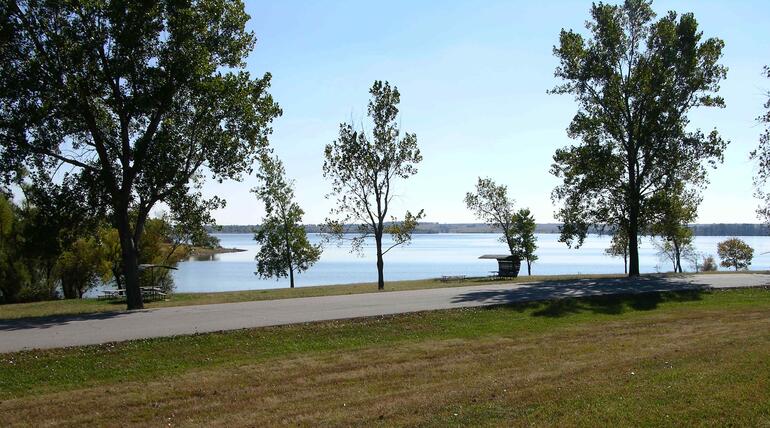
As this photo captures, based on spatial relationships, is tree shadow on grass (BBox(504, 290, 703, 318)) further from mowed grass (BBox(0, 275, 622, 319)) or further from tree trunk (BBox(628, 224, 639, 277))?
tree trunk (BBox(628, 224, 639, 277))

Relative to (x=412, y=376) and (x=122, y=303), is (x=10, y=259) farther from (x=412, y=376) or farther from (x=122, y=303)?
(x=412, y=376)

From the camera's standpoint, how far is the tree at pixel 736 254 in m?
66.2

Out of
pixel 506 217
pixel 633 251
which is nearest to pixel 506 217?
pixel 506 217

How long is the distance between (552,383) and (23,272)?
3792 cm

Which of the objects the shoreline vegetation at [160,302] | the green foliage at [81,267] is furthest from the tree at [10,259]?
the shoreline vegetation at [160,302]

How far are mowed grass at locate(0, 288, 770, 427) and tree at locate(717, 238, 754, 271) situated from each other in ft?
197

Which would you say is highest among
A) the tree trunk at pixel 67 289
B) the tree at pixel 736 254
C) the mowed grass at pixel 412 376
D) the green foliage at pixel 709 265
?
the mowed grass at pixel 412 376

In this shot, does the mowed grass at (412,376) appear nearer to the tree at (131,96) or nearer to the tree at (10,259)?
the tree at (131,96)

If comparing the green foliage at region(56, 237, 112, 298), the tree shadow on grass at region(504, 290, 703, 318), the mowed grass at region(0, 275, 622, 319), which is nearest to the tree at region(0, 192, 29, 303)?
the green foliage at region(56, 237, 112, 298)

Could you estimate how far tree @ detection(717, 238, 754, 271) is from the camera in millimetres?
66188

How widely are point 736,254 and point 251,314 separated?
215ft

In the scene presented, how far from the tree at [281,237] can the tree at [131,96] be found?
79.3ft

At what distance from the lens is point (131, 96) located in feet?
58.8

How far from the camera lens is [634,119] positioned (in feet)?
91.7
